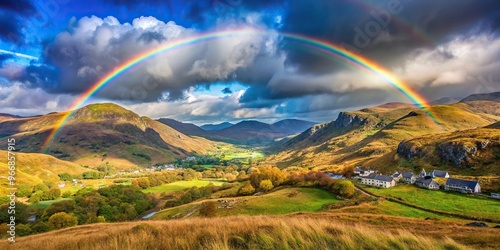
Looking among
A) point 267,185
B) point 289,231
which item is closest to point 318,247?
point 289,231

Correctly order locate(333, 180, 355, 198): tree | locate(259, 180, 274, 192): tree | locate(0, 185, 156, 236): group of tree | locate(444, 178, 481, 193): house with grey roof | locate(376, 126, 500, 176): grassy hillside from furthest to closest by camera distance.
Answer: locate(376, 126, 500, 176): grassy hillside < locate(259, 180, 274, 192): tree < locate(333, 180, 355, 198): tree < locate(444, 178, 481, 193): house with grey roof < locate(0, 185, 156, 236): group of tree

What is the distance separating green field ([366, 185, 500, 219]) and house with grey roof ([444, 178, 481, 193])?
3871 millimetres

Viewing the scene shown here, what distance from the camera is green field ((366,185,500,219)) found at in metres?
45.4

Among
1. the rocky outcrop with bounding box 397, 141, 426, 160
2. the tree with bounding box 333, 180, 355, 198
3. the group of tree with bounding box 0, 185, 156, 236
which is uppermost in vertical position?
the rocky outcrop with bounding box 397, 141, 426, 160

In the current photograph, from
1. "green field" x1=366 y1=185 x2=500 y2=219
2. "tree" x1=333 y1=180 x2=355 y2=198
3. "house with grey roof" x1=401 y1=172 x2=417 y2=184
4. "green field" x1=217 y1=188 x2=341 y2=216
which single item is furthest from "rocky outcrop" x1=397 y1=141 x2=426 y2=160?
"green field" x1=217 y1=188 x2=341 y2=216

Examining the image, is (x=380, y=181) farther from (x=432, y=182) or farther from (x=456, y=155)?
(x=456, y=155)

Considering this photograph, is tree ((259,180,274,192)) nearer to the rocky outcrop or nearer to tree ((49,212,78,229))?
tree ((49,212,78,229))

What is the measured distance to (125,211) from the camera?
278ft

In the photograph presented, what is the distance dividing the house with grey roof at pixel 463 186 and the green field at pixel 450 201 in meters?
3.87

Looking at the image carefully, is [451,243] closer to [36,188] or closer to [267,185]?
[267,185]

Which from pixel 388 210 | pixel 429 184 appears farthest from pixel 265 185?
pixel 429 184

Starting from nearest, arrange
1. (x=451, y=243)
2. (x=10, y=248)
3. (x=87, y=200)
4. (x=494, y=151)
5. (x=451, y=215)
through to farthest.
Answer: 1. (x=451, y=243)
2. (x=10, y=248)
3. (x=451, y=215)
4. (x=87, y=200)
5. (x=494, y=151)

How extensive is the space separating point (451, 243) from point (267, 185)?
259ft

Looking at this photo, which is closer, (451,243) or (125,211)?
(451,243)
